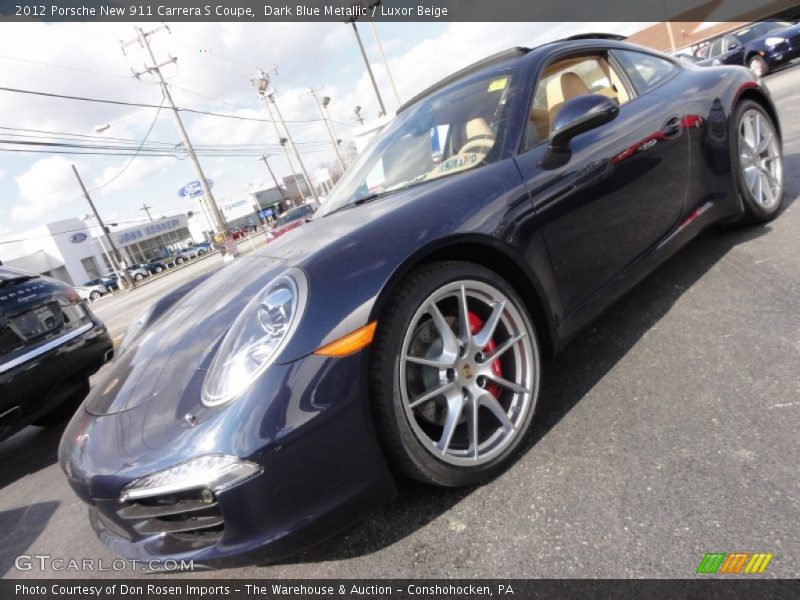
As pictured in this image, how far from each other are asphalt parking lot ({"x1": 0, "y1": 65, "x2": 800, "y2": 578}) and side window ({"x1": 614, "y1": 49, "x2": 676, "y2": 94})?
3.91ft

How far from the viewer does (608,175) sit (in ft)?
7.64

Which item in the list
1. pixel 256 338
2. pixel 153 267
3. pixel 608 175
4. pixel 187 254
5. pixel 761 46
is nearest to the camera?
pixel 256 338

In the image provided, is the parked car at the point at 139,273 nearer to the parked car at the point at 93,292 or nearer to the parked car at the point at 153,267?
the parked car at the point at 153,267

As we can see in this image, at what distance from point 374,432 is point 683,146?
2.32 meters

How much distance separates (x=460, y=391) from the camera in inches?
70.7

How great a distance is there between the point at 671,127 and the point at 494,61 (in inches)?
38.7

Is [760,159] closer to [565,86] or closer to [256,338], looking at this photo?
[565,86]

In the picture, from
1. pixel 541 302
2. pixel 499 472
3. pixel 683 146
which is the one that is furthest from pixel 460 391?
pixel 683 146

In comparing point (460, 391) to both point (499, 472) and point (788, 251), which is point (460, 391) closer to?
point (499, 472)

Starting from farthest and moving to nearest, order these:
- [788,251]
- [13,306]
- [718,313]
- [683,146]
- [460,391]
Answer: [13,306]
[788,251]
[683,146]
[718,313]
[460,391]

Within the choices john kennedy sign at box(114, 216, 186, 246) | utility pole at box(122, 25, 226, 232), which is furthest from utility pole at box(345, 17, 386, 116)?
john kennedy sign at box(114, 216, 186, 246)

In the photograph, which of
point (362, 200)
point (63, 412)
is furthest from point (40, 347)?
point (362, 200)

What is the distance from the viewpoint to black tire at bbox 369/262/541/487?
1.58 m
